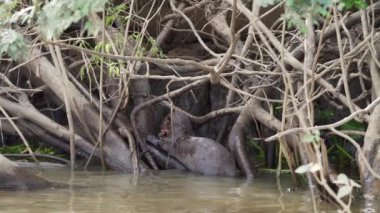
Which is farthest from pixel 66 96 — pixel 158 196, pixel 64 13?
pixel 64 13

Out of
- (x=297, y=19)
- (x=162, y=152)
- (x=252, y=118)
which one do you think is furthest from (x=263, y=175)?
(x=297, y=19)

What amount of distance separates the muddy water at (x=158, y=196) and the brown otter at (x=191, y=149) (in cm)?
31

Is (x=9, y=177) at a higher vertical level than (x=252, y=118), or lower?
lower

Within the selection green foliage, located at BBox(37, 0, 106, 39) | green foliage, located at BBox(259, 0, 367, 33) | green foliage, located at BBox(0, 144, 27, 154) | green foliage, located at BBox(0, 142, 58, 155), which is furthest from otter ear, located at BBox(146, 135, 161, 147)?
green foliage, located at BBox(259, 0, 367, 33)

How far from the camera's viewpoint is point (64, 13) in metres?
2.99

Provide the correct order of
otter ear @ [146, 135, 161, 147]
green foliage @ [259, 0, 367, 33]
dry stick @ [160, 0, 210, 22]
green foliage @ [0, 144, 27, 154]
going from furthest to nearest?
green foliage @ [0, 144, 27, 154] < otter ear @ [146, 135, 161, 147] < dry stick @ [160, 0, 210, 22] < green foliage @ [259, 0, 367, 33]

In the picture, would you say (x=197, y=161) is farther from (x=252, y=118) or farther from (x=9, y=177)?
(x=9, y=177)

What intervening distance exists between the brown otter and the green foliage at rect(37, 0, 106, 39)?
4.35 metres

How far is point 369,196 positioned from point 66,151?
350cm

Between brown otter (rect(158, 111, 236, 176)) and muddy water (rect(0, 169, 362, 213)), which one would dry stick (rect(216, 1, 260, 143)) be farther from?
muddy water (rect(0, 169, 362, 213))

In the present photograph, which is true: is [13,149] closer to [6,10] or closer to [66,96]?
[66,96]

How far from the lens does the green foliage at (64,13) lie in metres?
2.87

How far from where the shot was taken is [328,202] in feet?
17.8

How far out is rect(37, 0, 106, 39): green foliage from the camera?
9.40 ft
